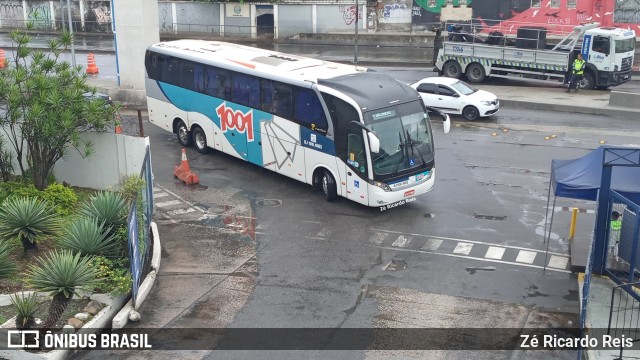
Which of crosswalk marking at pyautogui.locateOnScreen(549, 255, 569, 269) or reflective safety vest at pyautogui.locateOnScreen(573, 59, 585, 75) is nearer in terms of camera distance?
crosswalk marking at pyautogui.locateOnScreen(549, 255, 569, 269)

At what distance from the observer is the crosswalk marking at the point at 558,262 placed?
53.6 feet

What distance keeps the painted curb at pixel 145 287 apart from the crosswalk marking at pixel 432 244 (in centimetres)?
573

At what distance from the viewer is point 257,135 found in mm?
21875

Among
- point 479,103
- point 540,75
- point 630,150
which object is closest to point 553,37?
point 540,75

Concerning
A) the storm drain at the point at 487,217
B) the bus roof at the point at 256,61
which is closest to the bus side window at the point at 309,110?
the bus roof at the point at 256,61

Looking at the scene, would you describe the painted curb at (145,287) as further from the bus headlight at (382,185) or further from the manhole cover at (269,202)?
the bus headlight at (382,185)

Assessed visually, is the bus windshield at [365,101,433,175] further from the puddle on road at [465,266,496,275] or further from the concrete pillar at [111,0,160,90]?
the concrete pillar at [111,0,160,90]

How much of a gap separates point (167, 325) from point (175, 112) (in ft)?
40.8

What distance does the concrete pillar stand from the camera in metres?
29.2

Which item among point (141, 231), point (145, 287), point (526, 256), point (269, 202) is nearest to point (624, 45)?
point (526, 256)

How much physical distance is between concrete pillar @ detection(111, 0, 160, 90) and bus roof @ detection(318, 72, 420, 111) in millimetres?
12008

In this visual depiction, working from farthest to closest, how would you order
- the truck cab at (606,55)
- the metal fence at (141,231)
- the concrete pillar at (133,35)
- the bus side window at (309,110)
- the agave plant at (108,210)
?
the truck cab at (606,55) → the concrete pillar at (133,35) → the bus side window at (309,110) → the agave plant at (108,210) → the metal fence at (141,231)

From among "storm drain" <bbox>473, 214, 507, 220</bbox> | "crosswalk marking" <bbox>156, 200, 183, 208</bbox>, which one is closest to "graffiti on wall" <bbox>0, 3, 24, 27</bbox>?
"crosswalk marking" <bbox>156, 200, 183, 208</bbox>

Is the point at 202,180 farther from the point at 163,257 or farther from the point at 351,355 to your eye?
the point at 351,355
